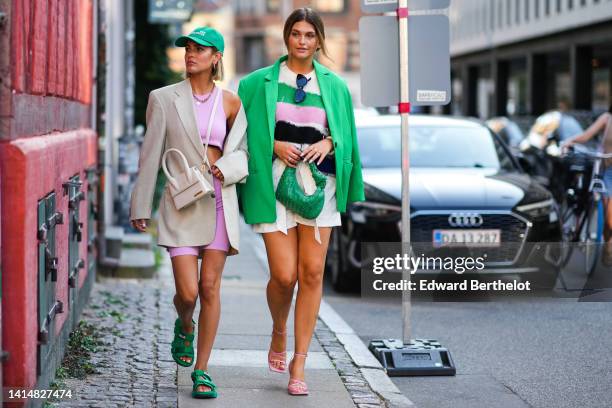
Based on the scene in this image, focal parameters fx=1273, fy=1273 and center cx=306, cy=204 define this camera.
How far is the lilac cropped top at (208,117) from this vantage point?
6.36 meters

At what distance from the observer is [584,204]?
12773 mm

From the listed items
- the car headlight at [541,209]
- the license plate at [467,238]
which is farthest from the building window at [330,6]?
the license plate at [467,238]

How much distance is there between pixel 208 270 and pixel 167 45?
1902cm

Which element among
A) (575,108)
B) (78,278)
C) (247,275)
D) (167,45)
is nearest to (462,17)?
(575,108)

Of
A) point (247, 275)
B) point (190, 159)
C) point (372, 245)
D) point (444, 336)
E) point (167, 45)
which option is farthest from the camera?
point (167, 45)

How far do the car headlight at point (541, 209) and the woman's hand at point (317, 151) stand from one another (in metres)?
4.92

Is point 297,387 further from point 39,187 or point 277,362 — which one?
point 39,187

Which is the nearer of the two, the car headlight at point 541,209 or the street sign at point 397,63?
the street sign at point 397,63

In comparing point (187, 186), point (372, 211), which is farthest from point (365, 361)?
point (372, 211)

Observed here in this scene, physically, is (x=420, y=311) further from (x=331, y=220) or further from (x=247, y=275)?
(x=331, y=220)

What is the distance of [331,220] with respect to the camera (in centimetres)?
666

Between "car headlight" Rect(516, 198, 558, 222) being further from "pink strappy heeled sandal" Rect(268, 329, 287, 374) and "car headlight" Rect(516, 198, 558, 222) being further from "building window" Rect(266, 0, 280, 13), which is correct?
"building window" Rect(266, 0, 280, 13)

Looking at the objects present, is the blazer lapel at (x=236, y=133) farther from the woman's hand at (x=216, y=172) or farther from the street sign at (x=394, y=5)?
the street sign at (x=394, y=5)

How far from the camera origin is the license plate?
10.9m
